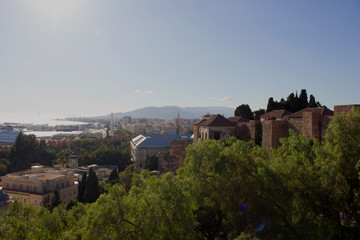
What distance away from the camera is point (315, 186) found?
6.59m

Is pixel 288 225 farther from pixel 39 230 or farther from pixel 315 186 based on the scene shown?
pixel 39 230

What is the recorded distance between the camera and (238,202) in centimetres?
749

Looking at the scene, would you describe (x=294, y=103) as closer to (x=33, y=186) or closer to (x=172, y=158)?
(x=172, y=158)

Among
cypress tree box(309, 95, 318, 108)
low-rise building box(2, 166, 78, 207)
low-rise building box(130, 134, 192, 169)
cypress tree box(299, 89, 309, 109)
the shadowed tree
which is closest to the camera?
low-rise building box(2, 166, 78, 207)

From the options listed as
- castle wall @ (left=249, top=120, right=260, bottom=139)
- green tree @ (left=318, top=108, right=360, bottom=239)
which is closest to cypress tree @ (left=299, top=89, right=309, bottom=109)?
castle wall @ (left=249, top=120, right=260, bottom=139)

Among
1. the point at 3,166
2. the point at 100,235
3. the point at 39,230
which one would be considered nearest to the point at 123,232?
the point at 100,235

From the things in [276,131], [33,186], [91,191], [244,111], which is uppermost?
[244,111]

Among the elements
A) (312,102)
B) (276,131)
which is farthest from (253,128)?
(312,102)

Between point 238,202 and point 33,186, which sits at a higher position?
point 238,202

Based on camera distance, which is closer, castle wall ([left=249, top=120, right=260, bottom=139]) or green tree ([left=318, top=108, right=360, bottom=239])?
green tree ([left=318, top=108, right=360, bottom=239])

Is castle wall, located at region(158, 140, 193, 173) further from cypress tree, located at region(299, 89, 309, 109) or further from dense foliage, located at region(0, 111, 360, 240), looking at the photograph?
cypress tree, located at region(299, 89, 309, 109)

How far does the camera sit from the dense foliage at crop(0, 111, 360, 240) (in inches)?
244

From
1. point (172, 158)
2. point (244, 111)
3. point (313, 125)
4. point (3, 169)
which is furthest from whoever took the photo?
point (3, 169)

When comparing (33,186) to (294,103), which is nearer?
(33,186)
